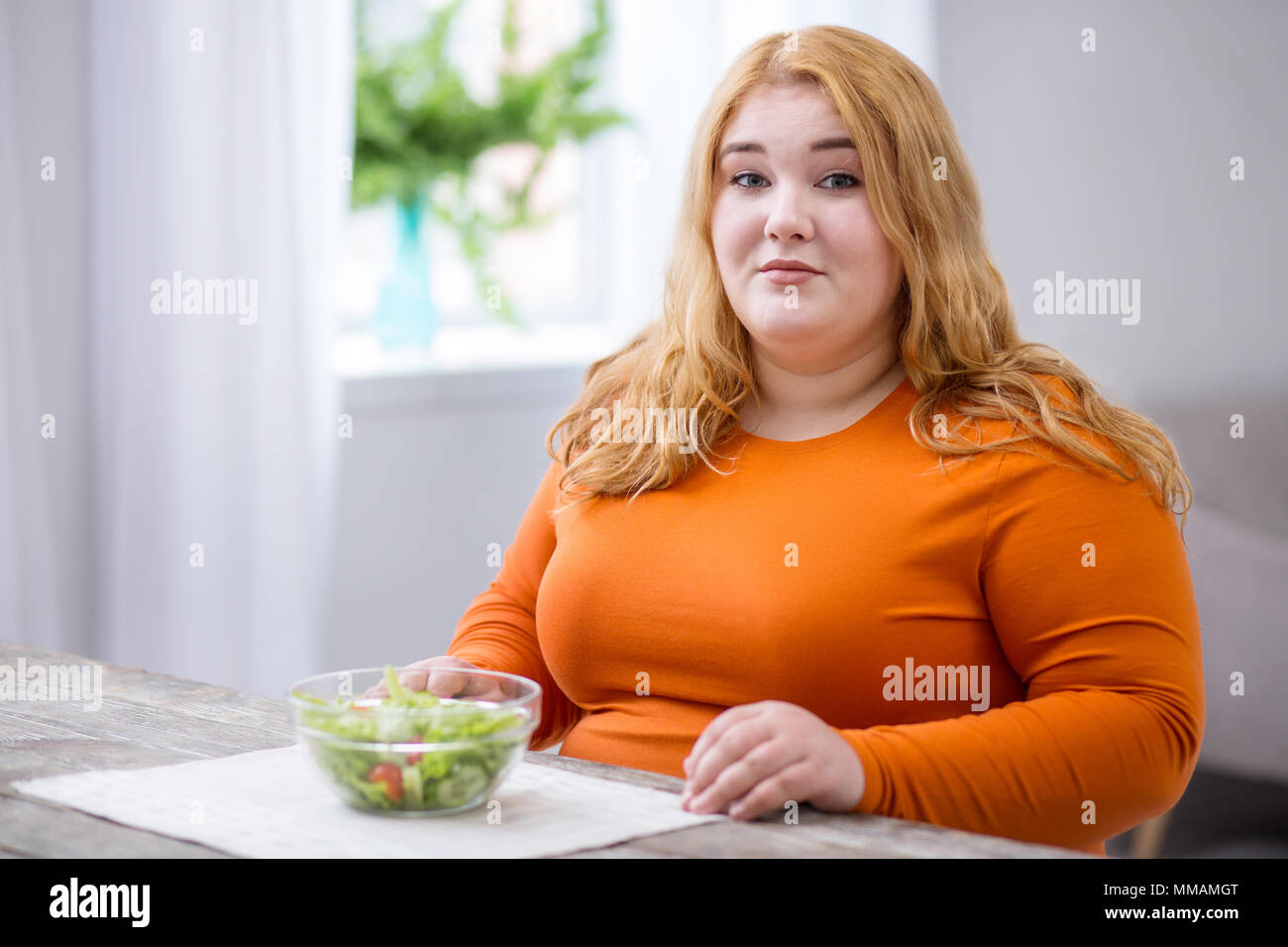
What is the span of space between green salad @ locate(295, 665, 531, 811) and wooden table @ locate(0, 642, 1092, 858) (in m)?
0.11

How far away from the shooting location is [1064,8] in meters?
3.18

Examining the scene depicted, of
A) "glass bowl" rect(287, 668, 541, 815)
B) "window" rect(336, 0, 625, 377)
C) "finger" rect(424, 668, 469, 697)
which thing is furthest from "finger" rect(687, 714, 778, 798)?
"window" rect(336, 0, 625, 377)

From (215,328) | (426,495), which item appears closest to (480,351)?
(426,495)

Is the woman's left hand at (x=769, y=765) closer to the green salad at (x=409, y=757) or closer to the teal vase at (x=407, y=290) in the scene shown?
the green salad at (x=409, y=757)

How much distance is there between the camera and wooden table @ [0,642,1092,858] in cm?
97

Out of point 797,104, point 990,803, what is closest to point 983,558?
→ point 990,803

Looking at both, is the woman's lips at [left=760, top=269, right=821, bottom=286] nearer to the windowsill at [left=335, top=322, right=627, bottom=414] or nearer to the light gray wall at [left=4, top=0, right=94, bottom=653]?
the light gray wall at [left=4, top=0, right=94, bottom=653]

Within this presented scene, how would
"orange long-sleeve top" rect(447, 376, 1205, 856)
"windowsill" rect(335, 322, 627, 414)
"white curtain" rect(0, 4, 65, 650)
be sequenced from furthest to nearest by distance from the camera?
"windowsill" rect(335, 322, 627, 414) < "white curtain" rect(0, 4, 65, 650) < "orange long-sleeve top" rect(447, 376, 1205, 856)

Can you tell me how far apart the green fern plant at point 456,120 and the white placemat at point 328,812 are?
2.05 meters

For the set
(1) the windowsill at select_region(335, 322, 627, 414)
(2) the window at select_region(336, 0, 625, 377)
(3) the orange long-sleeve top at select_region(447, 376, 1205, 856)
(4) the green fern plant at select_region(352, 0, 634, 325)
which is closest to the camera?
(3) the orange long-sleeve top at select_region(447, 376, 1205, 856)

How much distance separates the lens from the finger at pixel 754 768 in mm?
1028

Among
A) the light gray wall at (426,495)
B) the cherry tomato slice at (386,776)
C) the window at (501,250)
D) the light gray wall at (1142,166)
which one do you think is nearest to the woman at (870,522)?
the cherry tomato slice at (386,776)

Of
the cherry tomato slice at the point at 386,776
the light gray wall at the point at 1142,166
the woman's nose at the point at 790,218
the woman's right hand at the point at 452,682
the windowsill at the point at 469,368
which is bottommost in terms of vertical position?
the cherry tomato slice at the point at 386,776

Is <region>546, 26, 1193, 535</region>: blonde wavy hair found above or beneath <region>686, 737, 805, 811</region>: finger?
above
